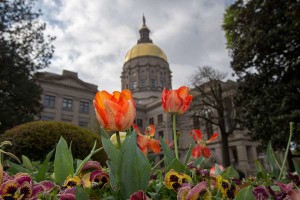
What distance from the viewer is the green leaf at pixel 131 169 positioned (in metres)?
1.05

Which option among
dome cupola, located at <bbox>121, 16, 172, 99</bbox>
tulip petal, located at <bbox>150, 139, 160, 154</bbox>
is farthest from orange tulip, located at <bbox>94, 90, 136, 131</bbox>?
dome cupola, located at <bbox>121, 16, 172, 99</bbox>

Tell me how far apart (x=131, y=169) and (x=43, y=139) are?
253 inches

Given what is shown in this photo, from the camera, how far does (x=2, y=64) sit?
19562mm

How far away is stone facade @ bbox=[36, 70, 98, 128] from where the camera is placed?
4434cm

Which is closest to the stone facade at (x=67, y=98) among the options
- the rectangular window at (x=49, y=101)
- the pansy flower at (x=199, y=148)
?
the rectangular window at (x=49, y=101)

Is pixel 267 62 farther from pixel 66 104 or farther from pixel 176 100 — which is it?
pixel 66 104

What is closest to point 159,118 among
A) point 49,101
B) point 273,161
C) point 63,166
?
point 49,101

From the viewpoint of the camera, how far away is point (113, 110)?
1.30 m

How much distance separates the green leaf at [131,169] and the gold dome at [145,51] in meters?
70.4

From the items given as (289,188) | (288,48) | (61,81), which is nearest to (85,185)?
(289,188)

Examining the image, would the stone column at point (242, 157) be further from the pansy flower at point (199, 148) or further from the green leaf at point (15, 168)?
the green leaf at point (15, 168)

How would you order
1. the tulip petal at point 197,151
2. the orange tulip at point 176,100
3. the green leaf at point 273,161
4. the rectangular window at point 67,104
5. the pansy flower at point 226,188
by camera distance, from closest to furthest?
the pansy flower at point 226,188 < the orange tulip at point 176,100 < the green leaf at point 273,161 < the tulip petal at point 197,151 < the rectangular window at point 67,104

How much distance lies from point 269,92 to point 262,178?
14.4m

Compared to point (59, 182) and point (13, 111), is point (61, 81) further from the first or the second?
point (59, 182)
